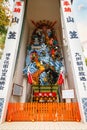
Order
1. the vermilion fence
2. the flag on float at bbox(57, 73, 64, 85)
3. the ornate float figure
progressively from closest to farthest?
the vermilion fence, the flag on float at bbox(57, 73, 64, 85), the ornate float figure

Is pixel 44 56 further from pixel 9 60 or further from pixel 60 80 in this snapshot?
pixel 9 60

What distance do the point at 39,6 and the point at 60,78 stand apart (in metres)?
5.17

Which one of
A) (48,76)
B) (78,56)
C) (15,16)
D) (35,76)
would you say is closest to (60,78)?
(48,76)

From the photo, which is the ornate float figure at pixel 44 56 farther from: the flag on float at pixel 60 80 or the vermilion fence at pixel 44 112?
the vermilion fence at pixel 44 112

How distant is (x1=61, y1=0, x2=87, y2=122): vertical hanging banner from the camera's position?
6.85m

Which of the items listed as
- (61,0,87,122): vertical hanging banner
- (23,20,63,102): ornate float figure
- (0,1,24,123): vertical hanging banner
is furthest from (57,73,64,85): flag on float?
(0,1,24,123): vertical hanging banner

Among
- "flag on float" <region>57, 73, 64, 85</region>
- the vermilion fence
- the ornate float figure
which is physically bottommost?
the vermilion fence

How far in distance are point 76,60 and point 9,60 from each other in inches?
118

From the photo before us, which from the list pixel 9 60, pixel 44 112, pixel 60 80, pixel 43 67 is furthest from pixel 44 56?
pixel 44 112

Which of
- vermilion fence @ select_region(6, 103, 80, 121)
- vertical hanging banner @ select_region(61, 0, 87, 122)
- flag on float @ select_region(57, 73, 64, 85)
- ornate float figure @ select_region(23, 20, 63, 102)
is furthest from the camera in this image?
ornate float figure @ select_region(23, 20, 63, 102)

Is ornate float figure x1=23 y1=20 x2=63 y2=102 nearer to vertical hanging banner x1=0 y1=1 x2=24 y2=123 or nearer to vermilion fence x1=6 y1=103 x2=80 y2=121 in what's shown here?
vertical hanging banner x1=0 y1=1 x2=24 y2=123

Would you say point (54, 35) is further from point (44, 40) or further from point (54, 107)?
point (54, 107)

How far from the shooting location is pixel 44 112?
23.7 ft

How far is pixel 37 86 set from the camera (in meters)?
11.2
